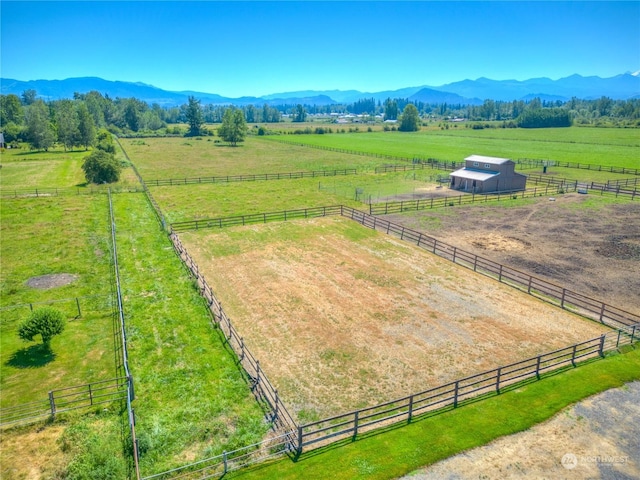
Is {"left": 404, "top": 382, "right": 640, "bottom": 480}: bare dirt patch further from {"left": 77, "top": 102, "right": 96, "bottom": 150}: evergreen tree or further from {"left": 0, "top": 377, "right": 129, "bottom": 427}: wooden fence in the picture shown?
{"left": 77, "top": 102, "right": 96, "bottom": 150}: evergreen tree

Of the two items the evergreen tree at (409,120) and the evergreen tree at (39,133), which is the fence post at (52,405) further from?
the evergreen tree at (409,120)

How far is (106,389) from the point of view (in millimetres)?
15977

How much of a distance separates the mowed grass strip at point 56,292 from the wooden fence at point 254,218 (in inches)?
257

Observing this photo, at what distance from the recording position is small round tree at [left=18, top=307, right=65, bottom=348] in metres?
18.0

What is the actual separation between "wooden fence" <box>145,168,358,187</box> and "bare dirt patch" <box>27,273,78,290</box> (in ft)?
105

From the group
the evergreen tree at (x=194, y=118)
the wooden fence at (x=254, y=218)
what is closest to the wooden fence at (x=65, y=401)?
the wooden fence at (x=254, y=218)

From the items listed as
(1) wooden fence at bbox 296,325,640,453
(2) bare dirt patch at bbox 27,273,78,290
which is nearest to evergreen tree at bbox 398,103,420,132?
(2) bare dirt patch at bbox 27,273,78,290

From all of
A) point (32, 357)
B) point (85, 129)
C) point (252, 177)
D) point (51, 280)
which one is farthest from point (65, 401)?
point (85, 129)

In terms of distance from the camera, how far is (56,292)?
24469mm

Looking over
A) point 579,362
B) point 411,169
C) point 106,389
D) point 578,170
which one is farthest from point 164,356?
point 578,170

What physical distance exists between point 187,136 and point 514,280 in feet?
448

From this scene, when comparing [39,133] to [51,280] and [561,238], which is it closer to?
[51,280]

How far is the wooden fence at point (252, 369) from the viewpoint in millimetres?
14102

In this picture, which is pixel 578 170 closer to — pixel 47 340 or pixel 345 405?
pixel 345 405
